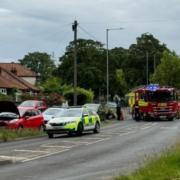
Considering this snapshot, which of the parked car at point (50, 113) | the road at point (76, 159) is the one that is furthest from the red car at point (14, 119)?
the road at point (76, 159)

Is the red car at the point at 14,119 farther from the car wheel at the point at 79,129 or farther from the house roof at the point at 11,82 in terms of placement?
the house roof at the point at 11,82

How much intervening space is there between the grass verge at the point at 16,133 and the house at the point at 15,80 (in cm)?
4669

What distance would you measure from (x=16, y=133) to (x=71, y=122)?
2900mm

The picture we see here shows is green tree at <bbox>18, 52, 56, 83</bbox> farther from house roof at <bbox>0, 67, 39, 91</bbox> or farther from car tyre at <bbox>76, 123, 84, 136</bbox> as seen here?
car tyre at <bbox>76, 123, 84, 136</bbox>

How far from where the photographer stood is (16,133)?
3388cm

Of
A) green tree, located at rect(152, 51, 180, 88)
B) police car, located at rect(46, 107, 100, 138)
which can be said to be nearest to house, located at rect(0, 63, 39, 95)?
green tree, located at rect(152, 51, 180, 88)

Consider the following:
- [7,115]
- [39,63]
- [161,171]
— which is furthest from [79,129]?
[39,63]

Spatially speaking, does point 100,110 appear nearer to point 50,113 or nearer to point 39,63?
point 50,113

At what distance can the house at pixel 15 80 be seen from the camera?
87.2 metres

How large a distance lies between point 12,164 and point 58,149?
18.2 feet

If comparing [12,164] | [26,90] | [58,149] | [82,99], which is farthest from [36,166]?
[26,90]

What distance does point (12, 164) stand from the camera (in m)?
19.5

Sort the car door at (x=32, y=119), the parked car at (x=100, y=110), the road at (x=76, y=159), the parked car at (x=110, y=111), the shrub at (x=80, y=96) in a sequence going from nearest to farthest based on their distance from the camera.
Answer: the road at (x=76, y=159) < the car door at (x=32, y=119) < the parked car at (x=100, y=110) < the parked car at (x=110, y=111) < the shrub at (x=80, y=96)

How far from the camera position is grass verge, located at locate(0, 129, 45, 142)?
105 ft
